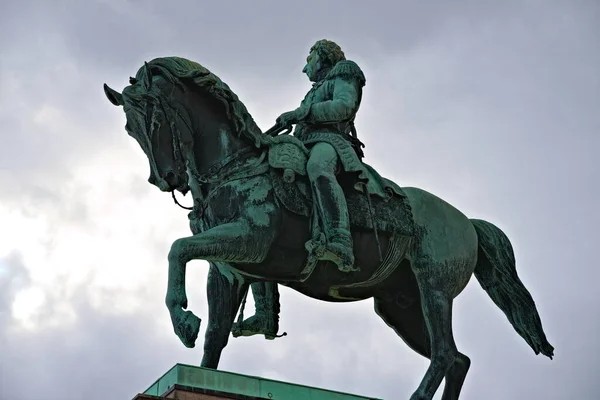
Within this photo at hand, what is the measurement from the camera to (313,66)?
14367mm

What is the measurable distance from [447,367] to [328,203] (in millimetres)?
1832

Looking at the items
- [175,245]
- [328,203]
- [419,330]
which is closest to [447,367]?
[419,330]

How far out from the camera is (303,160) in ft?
42.9

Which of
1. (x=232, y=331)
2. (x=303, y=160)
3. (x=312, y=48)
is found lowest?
(x=232, y=331)

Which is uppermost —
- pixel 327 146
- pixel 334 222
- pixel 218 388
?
pixel 327 146

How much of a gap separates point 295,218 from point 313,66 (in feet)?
6.77

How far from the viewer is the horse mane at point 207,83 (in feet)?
42.3

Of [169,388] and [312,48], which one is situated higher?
[312,48]

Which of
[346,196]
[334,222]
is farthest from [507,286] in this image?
[334,222]

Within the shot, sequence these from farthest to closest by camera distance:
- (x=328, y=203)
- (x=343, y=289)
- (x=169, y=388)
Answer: (x=343, y=289)
(x=328, y=203)
(x=169, y=388)

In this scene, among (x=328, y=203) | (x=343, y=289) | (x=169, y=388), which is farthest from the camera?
(x=343, y=289)

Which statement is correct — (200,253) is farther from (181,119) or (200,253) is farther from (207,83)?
(207,83)

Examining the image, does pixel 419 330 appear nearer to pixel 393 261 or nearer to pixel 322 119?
pixel 393 261

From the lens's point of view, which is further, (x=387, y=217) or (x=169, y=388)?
(x=387, y=217)
